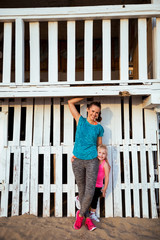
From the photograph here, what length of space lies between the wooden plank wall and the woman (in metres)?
0.37

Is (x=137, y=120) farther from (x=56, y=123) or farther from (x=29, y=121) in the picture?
(x=29, y=121)

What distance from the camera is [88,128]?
9.54 ft

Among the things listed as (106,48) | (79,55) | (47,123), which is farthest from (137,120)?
(79,55)

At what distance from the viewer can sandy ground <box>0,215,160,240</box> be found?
2617mm

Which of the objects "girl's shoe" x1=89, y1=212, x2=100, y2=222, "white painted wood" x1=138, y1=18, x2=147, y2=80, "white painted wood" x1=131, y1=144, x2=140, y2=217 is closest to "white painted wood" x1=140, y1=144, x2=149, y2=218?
"white painted wood" x1=131, y1=144, x2=140, y2=217

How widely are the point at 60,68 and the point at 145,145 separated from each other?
4.19 metres

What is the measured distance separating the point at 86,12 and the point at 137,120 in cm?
216

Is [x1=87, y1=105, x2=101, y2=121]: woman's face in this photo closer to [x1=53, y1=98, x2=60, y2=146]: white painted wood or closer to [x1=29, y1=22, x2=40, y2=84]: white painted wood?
[x1=53, y1=98, x2=60, y2=146]: white painted wood

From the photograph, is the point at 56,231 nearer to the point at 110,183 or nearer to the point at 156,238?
the point at 110,183

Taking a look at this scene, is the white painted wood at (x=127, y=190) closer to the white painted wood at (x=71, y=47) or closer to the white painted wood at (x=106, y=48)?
the white painted wood at (x=106, y=48)

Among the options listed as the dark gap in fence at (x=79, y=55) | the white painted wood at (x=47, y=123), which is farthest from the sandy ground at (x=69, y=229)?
the dark gap in fence at (x=79, y=55)

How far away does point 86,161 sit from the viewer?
284 cm

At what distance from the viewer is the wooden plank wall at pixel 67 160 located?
10.4ft

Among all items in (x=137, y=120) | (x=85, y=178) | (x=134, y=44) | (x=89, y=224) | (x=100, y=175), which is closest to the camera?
(x=89, y=224)
